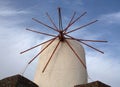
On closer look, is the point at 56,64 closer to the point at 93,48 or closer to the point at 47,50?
the point at 47,50

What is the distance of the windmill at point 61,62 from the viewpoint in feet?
34.0

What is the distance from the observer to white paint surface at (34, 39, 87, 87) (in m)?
10.3

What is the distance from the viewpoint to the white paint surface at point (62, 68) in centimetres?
1034

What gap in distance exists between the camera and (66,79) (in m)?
10.3

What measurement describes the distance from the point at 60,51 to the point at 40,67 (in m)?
1.09

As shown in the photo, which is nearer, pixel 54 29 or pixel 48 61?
pixel 48 61

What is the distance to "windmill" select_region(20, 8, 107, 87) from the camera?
34.0 ft

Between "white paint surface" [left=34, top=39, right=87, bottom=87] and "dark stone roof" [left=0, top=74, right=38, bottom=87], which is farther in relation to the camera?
"white paint surface" [left=34, top=39, right=87, bottom=87]

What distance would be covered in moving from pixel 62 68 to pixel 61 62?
10.8 inches

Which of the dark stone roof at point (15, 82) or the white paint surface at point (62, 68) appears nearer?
the dark stone roof at point (15, 82)

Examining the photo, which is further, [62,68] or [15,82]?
[62,68]

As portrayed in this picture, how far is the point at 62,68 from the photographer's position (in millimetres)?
10500

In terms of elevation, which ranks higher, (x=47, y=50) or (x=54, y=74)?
(x=47, y=50)

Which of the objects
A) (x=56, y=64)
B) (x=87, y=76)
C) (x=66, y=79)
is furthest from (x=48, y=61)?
(x=87, y=76)
